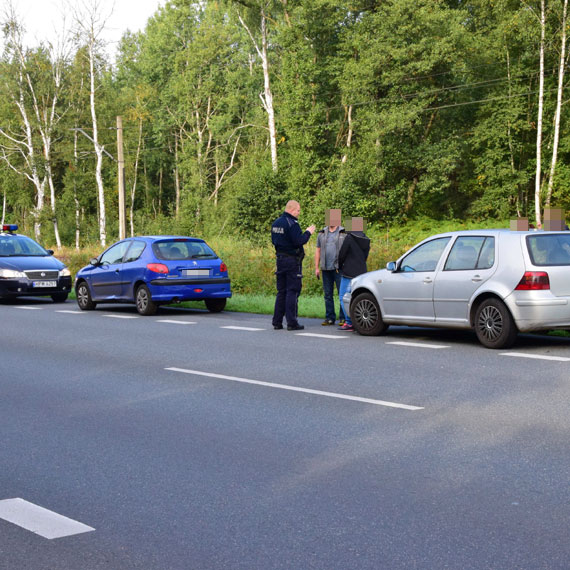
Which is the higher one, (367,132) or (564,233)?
(367,132)

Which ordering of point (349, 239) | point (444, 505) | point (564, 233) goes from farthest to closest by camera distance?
point (349, 239), point (564, 233), point (444, 505)

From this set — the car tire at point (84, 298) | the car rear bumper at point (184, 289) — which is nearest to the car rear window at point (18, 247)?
the car tire at point (84, 298)

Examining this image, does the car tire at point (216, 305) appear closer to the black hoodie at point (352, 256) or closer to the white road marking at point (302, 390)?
the black hoodie at point (352, 256)

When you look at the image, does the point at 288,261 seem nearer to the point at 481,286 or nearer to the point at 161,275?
the point at 481,286

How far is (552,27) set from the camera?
133 feet

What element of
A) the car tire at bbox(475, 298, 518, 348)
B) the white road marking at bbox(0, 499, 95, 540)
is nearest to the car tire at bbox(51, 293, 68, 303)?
the car tire at bbox(475, 298, 518, 348)

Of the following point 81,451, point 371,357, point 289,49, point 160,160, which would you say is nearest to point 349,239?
point 371,357

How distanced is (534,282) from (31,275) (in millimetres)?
14181

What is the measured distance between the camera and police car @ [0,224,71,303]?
70.6ft

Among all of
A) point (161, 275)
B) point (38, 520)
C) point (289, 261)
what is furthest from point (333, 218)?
point (38, 520)

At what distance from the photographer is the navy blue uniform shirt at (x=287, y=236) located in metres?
13.7

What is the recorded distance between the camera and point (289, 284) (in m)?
13.8

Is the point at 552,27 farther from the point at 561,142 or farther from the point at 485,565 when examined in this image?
the point at 485,565

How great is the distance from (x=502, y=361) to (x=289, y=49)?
41585mm
